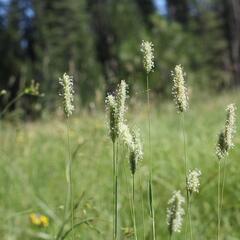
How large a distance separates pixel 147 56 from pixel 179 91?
7cm

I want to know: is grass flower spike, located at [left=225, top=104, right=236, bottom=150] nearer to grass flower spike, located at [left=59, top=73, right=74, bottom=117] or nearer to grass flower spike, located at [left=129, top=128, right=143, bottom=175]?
grass flower spike, located at [left=129, top=128, right=143, bottom=175]

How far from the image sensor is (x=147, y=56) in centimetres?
91

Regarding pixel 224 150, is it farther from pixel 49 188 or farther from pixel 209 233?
pixel 49 188

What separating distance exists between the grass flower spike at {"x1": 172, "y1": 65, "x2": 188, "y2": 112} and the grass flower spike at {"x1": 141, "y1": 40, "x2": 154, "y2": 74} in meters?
0.05

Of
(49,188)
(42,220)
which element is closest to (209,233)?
(42,220)

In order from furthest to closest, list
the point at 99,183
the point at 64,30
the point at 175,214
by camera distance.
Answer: the point at 64,30 < the point at 99,183 < the point at 175,214

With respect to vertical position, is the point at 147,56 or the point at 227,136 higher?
the point at 147,56

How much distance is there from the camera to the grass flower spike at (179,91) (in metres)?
0.90

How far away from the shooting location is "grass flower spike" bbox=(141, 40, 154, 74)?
90cm

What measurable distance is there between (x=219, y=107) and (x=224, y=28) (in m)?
28.8

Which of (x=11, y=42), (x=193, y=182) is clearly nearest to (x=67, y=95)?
(x=193, y=182)

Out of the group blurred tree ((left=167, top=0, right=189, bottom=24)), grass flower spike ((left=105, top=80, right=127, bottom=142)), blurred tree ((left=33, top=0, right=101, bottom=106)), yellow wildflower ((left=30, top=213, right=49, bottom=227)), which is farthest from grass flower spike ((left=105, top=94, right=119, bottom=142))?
blurred tree ((left=167, top=0, right=189, bottom=24))

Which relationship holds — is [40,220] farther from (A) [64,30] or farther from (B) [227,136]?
(A) [64,30]

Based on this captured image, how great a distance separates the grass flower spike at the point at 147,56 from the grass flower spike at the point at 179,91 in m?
0.05
